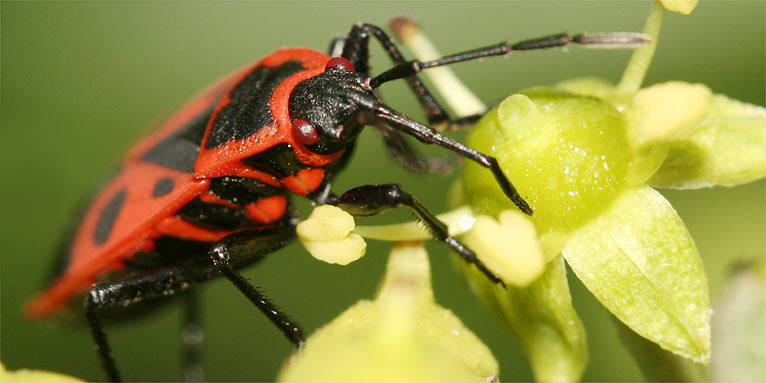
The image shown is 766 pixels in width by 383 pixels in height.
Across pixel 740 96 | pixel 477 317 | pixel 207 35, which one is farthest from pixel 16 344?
pixel 740 96

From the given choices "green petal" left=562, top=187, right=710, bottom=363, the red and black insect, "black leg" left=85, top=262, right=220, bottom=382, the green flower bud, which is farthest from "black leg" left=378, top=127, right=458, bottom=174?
"green petal" left=562, top=187, right=710, bottom=363

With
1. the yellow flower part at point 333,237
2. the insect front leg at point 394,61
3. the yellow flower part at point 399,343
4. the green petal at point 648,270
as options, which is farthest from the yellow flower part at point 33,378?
the insect front leg at point 394,61

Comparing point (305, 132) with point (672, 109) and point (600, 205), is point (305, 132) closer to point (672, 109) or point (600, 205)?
point (600, 205)

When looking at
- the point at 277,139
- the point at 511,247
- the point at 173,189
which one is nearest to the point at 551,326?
the point at 511,247

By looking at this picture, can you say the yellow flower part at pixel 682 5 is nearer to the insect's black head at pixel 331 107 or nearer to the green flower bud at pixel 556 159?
the green flower bud at pixel 556 159

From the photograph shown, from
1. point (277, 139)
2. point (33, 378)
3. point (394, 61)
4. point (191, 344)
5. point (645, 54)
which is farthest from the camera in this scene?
point (191, 344)

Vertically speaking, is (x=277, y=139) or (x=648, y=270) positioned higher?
(x=277, y=139)
